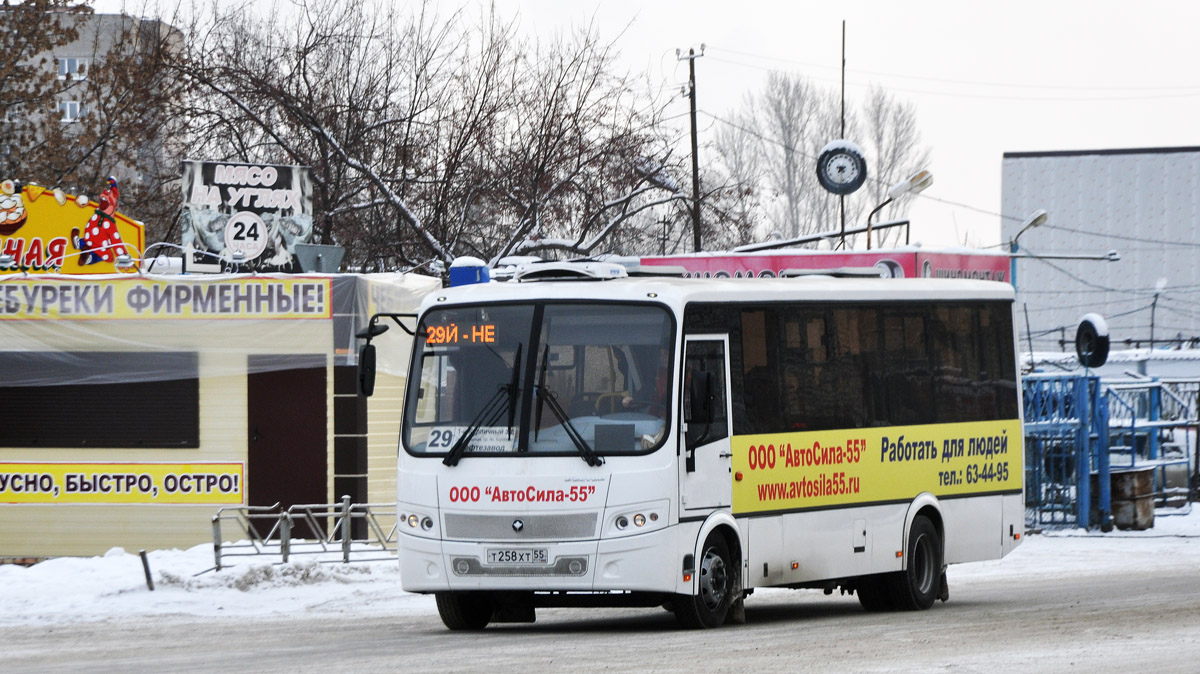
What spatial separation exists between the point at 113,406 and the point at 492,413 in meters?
9.64

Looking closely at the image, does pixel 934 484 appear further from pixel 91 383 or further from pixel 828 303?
pixel 91 383

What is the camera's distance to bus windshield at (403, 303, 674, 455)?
1280 centimetres

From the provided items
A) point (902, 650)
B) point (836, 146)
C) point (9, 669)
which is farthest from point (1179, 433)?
point (9, 669)

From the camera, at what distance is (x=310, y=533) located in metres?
21.2

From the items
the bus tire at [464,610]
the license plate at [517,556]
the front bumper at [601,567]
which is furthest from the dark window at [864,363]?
the bus tire at [464,610]

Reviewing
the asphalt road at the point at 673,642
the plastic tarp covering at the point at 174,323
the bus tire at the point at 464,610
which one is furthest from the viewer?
the plastic tarp covering at the point at 174,323

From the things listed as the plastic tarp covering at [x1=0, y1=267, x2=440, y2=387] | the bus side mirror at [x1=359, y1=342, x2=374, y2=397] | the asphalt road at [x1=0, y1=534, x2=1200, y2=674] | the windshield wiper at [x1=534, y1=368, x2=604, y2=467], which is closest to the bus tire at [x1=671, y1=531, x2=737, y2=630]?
the asphalt road at [x1=0, y1=534, x2=1200, y2=674]

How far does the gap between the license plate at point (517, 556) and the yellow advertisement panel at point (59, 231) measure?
38.2 feet

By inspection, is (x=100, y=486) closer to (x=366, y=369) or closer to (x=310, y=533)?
(x=310, y=533)

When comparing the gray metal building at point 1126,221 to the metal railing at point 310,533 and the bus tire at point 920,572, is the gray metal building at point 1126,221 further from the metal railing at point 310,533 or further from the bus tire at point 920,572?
the bus tire at point 920,572

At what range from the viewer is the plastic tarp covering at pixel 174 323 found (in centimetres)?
2109

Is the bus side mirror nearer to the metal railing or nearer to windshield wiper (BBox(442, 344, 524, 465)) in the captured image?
windshield wiper (BBox(442, 344, 524, 465))

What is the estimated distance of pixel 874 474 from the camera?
49.4 ft

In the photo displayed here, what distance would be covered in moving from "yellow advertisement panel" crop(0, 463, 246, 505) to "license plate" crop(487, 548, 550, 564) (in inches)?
358
